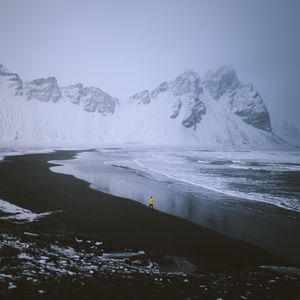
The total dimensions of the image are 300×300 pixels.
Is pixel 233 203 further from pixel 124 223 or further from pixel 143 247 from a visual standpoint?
pixel 143 247

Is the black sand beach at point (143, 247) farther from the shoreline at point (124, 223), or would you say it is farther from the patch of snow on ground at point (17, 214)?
the patch of snow on ground at point (17, 214)

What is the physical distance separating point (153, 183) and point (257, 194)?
33.6ft

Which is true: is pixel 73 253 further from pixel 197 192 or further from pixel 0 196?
pixel 197 192

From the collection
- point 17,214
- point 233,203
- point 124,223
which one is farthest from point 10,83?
point 124,223

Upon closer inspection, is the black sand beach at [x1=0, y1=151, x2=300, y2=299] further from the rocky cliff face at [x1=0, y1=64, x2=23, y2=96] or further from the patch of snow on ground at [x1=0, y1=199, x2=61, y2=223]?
the rocky cliff face at [x1=0, y1=64, x2=23, y2=96]

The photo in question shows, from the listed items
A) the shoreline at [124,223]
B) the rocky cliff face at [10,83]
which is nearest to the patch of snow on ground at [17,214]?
the shoreline at [124,223]

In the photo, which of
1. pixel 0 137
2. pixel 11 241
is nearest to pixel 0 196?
pixel 11 241

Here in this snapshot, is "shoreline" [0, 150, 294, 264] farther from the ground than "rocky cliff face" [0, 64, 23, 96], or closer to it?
closer to it

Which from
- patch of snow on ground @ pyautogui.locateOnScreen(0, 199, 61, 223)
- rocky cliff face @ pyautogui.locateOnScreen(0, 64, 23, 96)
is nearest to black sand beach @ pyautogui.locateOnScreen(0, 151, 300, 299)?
patch of snow on ground @ pyautogui.locateOnScreen(0, 199, 61, 223)

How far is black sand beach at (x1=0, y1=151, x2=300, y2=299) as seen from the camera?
753cm

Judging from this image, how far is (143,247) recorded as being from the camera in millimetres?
11188

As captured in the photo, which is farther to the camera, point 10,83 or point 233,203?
point 10,83

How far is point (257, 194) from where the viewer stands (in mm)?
23938

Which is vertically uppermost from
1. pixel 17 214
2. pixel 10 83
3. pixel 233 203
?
pixel 10 83
